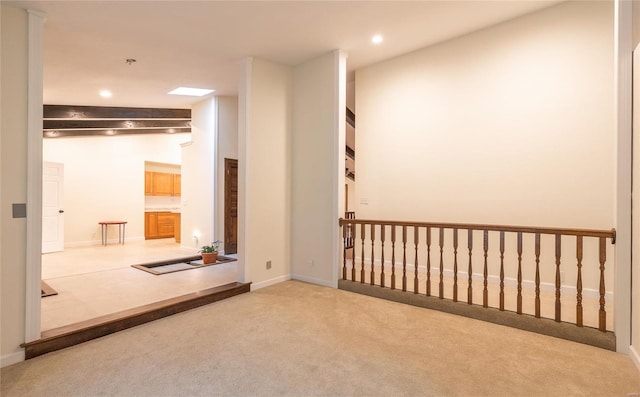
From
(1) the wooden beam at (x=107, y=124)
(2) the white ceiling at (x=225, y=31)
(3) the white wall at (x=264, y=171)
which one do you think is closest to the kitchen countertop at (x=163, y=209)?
(1) the wooden beam at (x=107, y=124)

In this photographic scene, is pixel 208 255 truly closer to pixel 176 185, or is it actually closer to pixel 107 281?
pixel 107 281

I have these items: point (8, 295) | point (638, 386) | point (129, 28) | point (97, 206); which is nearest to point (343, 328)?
point (638, 386)

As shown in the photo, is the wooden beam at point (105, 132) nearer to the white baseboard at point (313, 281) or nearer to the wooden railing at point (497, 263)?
→ the white baseboard at point (313, 281)

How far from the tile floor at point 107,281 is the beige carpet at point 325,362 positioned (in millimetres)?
625

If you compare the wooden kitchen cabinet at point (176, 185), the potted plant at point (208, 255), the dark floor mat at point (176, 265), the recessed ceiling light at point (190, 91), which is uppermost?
the recessed ceiling light at point (190, 91)

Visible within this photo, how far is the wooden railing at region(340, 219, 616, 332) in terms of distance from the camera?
111 inches

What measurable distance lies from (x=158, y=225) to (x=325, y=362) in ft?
27.2

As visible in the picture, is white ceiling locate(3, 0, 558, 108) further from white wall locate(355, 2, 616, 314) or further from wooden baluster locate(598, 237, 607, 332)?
wooden baluster locate(598, 237, 607, 332)

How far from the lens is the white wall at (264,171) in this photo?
4.18 meters

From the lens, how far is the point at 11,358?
7.91 ft

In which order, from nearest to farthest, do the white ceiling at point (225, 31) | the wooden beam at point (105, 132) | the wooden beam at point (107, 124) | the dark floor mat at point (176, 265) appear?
the white ceiling at point (225, 31), the dark floor mat at point (176, 265), the wooden beam at point (107, 124), the wooden beam at point (105, 132)

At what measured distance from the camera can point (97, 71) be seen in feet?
15.4

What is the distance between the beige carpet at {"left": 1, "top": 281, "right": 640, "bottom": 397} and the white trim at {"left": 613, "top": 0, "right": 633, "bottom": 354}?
0.31 m

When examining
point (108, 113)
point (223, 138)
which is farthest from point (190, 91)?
point (108, 113)
